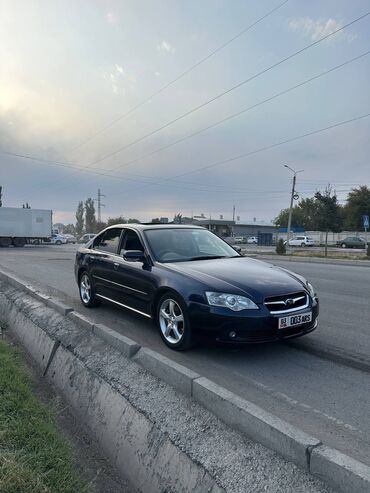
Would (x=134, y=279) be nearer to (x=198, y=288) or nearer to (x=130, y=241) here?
(x=130, y=241)

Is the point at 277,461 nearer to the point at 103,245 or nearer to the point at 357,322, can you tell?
the point at 357,322

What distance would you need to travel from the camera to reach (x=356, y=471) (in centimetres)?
221

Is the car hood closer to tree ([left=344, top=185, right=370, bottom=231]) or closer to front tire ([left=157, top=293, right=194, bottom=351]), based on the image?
front tire ([left=157, top=293, right=194, bottom=351])

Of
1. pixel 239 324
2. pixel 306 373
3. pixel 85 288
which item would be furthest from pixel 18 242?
pixel 306 373

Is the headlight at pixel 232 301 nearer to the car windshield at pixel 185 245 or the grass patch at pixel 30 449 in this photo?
the car windshield at pixel 185 245

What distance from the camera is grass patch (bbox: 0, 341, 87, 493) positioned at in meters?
2.75

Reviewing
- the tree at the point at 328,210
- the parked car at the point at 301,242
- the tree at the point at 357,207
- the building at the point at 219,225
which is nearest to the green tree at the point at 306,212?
the tree at the point at 357,207

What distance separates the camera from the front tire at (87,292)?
6.98m

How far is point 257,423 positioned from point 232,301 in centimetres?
156

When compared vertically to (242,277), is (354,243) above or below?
below

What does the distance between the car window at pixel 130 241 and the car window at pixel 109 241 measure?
20cm

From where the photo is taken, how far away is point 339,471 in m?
2.25

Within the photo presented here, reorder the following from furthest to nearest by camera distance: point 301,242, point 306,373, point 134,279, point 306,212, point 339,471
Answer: point 306,212 → point 301,242 → point 134,279 → point 306,373 → point 339,471

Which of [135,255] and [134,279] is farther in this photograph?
[134,279]
